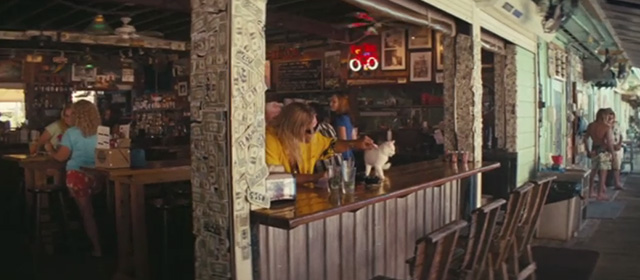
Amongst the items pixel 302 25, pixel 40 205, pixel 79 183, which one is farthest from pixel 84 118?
pixel 302 25

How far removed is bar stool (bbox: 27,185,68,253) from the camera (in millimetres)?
5797

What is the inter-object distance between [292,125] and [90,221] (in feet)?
8.78

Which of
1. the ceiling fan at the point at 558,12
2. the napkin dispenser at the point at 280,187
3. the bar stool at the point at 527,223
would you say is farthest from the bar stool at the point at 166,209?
the ceiling fan at the point at 558,12

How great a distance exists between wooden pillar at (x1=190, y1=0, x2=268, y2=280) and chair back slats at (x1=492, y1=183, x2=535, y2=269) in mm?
1973

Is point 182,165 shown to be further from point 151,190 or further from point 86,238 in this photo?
point 86,238

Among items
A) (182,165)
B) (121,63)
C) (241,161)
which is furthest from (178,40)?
(241,161)

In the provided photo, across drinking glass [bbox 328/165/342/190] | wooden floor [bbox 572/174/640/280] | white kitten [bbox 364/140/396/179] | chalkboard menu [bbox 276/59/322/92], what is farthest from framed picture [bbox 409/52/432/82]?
drinking glass [bbox 328/165/342/190]

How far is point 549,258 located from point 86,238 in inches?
186

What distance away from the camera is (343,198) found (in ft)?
10.2

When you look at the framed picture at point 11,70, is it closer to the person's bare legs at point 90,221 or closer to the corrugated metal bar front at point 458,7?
the person's bare legs at point 90,221

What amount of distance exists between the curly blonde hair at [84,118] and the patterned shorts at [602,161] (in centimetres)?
843

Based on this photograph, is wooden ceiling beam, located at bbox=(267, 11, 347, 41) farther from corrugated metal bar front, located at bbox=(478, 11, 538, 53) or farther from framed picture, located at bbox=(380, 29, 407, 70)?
corrugated metal bar front, located at bbox=(478, 11, 538, 53)

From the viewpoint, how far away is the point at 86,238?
20.3ft

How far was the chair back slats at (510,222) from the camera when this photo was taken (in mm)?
3992
